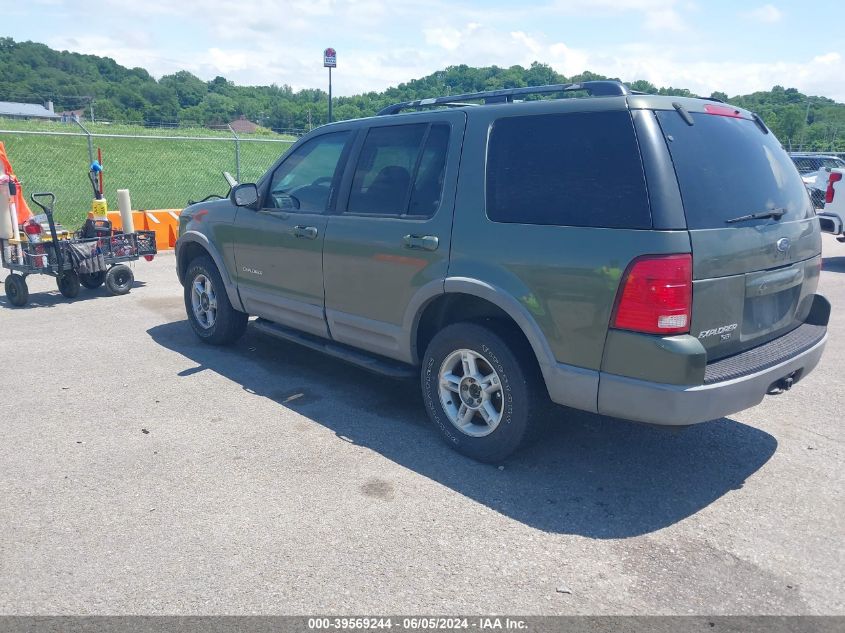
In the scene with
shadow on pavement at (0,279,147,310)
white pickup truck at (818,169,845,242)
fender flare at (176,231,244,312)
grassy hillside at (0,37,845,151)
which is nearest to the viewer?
fender flare at (176,231,244,312)

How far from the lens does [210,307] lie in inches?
252

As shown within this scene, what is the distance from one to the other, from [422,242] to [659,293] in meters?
1.53

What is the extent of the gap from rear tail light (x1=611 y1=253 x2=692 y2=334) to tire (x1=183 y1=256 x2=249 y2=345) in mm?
3984

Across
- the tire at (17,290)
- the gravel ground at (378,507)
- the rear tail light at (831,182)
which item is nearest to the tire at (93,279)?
the tire at (17,290)

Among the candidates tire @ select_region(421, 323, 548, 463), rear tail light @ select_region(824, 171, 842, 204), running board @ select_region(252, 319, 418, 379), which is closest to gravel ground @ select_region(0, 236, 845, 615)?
tire @ select_region(421, 323, 548, 463)

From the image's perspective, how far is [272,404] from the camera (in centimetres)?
499

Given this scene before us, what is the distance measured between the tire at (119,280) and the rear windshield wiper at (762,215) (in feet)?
24.6

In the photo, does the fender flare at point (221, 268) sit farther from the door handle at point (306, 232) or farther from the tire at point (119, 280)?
the tire at point (119, 280)

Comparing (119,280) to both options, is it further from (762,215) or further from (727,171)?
(762,215)

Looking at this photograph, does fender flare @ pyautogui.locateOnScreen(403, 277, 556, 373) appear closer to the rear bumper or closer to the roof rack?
the rear bumper

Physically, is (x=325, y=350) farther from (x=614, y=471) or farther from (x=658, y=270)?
(x=658, y=270)

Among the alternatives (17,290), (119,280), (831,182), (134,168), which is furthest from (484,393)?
(134,168)

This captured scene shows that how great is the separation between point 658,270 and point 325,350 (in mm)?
2688

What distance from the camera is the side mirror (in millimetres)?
5500
